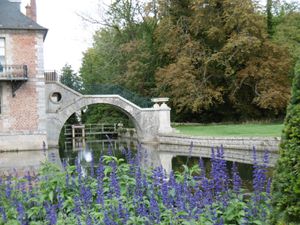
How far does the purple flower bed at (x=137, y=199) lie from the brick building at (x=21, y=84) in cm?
1482

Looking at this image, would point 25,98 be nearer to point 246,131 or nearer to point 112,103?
point 112,103

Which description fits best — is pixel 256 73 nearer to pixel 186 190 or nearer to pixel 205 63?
pixel 205 63

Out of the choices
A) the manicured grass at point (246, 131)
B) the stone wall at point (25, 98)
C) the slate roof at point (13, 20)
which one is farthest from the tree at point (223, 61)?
the slate roof at point (13, 20)

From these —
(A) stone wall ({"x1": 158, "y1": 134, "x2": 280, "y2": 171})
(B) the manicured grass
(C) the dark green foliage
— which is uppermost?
(C) the dark green foliage

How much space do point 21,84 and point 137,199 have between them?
16.8 meters

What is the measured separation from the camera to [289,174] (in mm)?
2598

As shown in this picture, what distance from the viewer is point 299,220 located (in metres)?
2.54

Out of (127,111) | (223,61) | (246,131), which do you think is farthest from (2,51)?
(223,61)

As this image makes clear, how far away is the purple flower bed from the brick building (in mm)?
14823

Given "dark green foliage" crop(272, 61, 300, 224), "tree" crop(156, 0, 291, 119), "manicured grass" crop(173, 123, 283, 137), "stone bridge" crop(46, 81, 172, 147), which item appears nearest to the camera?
"dark green foliage" crop(272, 61, 300, 224)

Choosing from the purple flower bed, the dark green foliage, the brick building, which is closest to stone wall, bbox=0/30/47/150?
the brick building

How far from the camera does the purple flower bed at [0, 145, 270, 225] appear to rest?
11.6ft

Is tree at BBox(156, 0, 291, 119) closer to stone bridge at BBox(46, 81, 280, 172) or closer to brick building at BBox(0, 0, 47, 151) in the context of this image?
stone bridge at BBox(46, 81, 280, 172)

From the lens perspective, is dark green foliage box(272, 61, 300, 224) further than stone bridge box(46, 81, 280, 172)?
No
